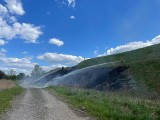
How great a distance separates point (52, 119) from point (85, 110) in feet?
13.1

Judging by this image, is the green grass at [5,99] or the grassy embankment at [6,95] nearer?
the green grass at [5,99]

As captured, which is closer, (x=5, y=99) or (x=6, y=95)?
(x=5, y=99)

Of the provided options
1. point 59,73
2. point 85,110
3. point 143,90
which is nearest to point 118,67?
point 143,90

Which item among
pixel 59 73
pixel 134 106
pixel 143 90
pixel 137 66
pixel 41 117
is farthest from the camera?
pixel 59 73

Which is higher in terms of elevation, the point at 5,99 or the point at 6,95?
the point at 6,95

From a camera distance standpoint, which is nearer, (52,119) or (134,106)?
(52,119)

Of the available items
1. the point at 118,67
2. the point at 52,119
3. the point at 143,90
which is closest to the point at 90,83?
the point at 118,67

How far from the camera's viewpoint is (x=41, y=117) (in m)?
16.7

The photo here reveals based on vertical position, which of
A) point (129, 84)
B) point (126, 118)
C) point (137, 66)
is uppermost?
point (137, 66)

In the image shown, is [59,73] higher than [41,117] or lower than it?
higher

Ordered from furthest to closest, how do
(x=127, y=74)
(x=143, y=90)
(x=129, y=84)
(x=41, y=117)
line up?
1. (x=127, y=74)
2. (x=129, y=84)
3. (x=143, y=90)
4. (x=41, y=117)

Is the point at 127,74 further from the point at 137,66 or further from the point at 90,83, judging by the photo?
the point at 90,83

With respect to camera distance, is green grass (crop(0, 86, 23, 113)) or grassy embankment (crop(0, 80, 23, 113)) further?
grassy embankment (crop(0, 80, 23, 113))

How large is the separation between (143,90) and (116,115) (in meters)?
24.0
